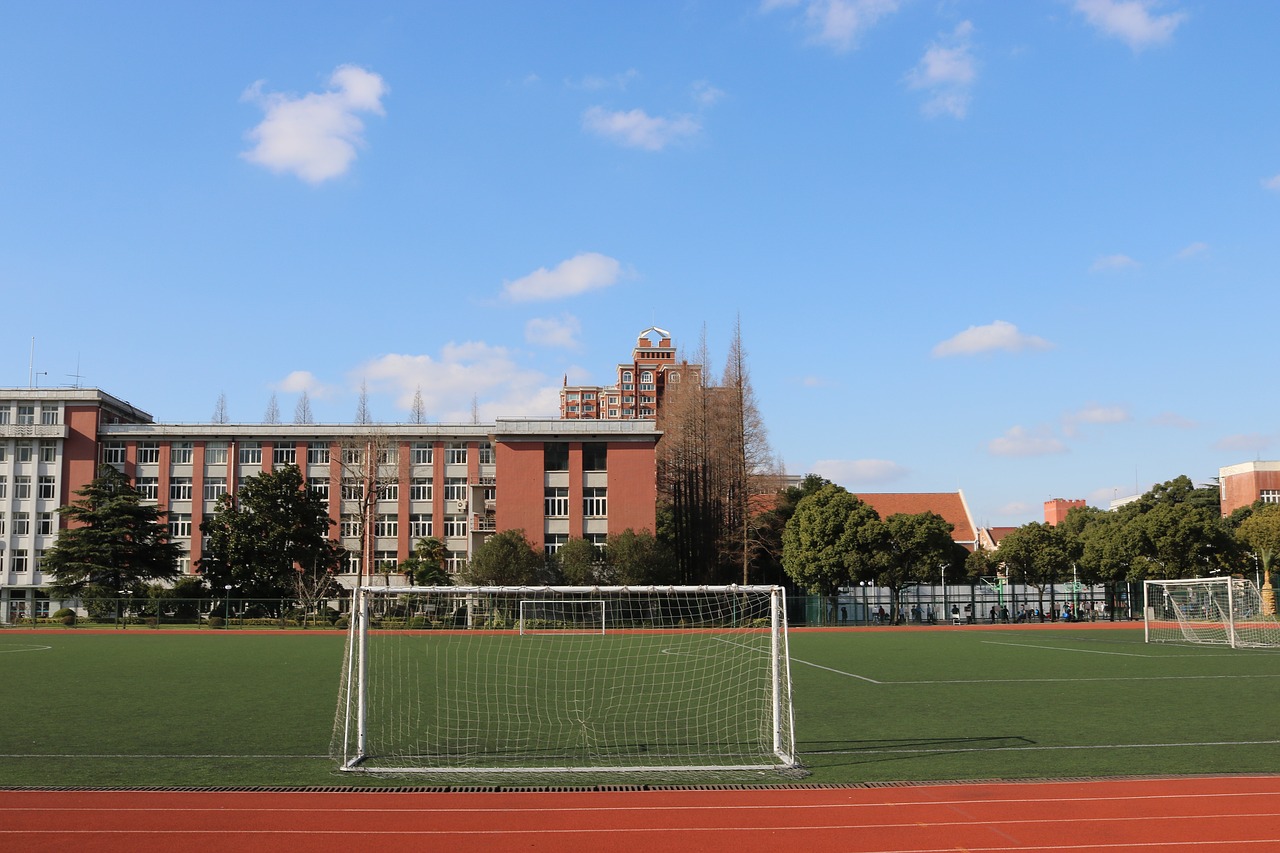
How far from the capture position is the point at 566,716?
1516cm

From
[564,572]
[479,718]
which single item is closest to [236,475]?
[564,572]

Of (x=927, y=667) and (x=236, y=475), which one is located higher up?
(x=236, y=475)

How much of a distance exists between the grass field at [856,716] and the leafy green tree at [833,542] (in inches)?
986

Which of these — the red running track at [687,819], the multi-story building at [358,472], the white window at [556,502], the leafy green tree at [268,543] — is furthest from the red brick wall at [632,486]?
the red running track at [687,819]

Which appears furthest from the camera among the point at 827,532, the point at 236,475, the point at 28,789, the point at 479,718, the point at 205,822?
the point at 236,475

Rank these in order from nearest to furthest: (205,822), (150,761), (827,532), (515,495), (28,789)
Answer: (205,822) → (28,789) → (150,761) → (827,532) → (515,495)

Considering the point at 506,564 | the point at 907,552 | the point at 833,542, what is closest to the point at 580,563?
the point at 506,564

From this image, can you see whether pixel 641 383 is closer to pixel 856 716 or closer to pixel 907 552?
pixel 907 552

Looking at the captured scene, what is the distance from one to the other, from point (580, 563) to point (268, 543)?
16.4 m

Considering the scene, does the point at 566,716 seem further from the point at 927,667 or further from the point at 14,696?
the point at 927,667

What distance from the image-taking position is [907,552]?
54156 millimetres

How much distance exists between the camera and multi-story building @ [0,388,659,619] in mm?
61156

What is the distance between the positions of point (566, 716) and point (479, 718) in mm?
1262

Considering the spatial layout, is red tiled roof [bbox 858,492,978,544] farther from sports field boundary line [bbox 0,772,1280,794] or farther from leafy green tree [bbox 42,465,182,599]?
sports field boundary line [bbox 0,772,1280,794]
